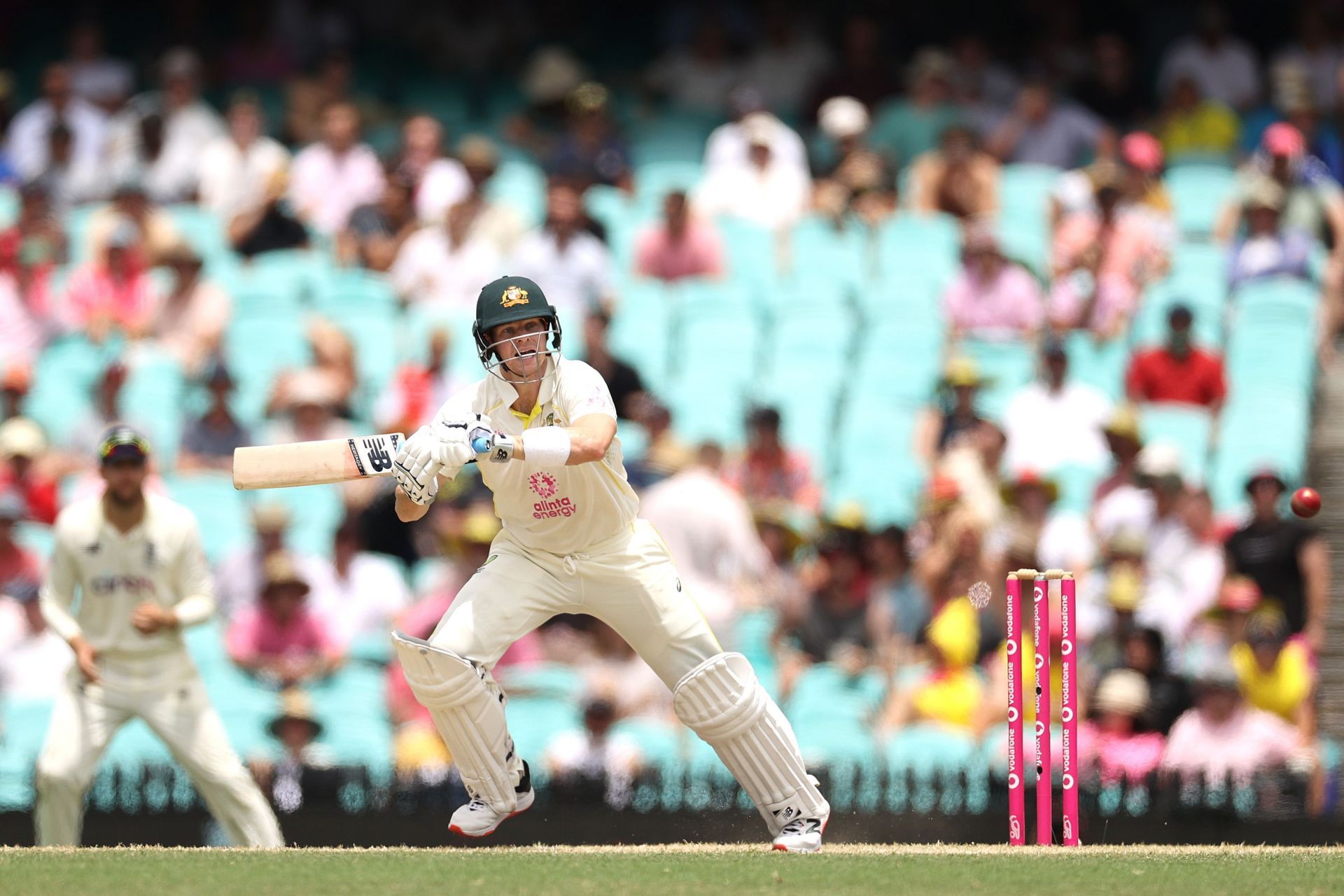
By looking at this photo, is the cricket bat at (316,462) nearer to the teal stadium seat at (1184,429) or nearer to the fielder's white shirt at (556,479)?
the fielder's white shirt at (556,479)

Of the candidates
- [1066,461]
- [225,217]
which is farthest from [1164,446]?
[225,217]

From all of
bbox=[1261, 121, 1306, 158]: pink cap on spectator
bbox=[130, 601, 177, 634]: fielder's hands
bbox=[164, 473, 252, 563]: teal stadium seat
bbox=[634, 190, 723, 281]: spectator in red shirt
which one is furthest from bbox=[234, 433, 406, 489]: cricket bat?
bbox=[1261, 121, 1306, 158]: pink cap on spectator

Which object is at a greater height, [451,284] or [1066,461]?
[451,284]

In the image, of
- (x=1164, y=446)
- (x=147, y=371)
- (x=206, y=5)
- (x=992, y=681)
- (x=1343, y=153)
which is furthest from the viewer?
(x=206, y=5)

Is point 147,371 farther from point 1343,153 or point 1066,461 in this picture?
point 1343,153

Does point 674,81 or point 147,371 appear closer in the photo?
point 147,371

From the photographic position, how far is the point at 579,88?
12.5 meters

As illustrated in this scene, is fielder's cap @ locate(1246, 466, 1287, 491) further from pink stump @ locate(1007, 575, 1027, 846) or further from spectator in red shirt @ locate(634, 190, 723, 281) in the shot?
spectator in red shirt @ locate(634, 190, 723, 281)

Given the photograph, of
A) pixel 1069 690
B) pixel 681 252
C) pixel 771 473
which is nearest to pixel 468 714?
pixel 1069 690

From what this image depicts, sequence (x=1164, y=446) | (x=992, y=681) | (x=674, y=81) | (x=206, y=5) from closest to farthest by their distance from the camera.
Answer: (x=992, y=681), (x=1164, y=446), (x=674, y=81), (x=206, y=5)

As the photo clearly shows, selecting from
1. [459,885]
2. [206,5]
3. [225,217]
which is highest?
[206,5]

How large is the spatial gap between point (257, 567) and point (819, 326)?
3.10 m

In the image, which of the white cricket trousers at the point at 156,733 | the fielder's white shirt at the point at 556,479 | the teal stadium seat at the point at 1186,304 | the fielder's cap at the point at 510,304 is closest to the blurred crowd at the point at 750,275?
the teal stadium seat at the point at 1186,304

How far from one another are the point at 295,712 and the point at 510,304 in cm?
311
